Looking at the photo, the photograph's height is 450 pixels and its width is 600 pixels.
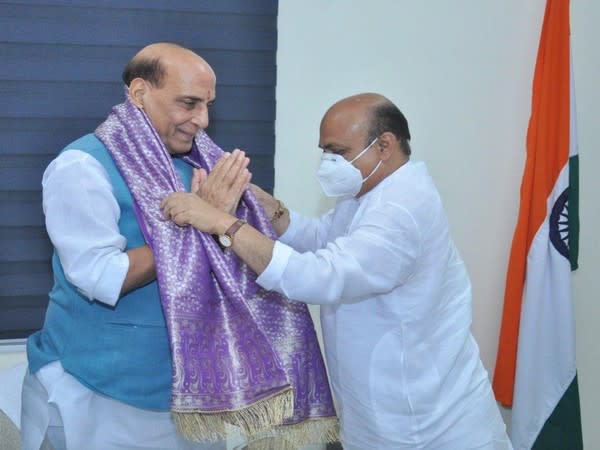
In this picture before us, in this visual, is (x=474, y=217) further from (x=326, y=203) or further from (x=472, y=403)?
(x=472, y=403)

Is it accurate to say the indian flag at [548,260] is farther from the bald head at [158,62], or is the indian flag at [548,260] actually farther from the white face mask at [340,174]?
the bald head at [158,62]

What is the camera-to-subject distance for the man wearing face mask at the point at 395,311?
1.82m

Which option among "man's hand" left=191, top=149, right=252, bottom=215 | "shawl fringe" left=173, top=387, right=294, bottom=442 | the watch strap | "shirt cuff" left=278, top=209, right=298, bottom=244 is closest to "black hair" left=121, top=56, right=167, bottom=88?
"man's hand" left=191, top=149, right=252, bottom=215

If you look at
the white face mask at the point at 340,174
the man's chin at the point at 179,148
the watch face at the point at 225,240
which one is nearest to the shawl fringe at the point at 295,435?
the watch face at the point at 225,240

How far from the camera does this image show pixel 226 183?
177 cm

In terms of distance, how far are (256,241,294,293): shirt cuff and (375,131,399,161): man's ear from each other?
393mm

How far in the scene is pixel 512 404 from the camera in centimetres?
274

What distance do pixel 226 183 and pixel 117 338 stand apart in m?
0.45

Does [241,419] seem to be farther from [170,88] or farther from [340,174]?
[170,88]

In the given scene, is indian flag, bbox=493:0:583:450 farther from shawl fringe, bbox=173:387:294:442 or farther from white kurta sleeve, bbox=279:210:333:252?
shawl fringe, bbox=173:387:294:442

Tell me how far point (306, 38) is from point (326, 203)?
1.92 feet

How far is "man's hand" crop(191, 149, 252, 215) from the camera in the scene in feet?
5.78

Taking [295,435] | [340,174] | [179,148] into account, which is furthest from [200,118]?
[295,435]

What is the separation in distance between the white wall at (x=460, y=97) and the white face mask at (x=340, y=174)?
0.67 m
